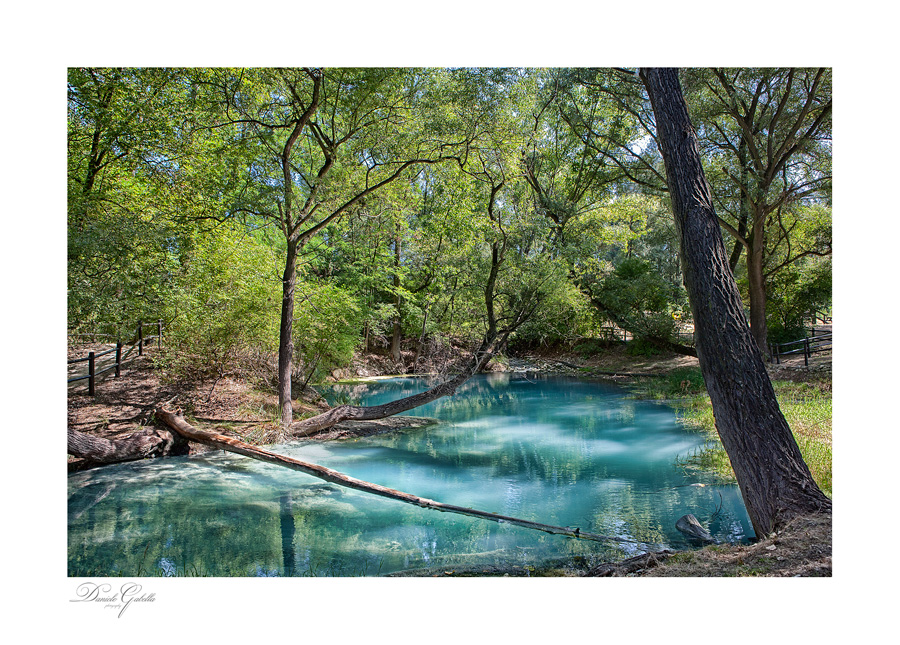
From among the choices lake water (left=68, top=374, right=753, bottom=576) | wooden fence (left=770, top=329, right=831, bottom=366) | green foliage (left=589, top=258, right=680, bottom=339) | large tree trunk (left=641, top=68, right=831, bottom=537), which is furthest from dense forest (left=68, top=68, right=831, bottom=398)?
green foliage (left=589, top=258, right=680, bottom=339)

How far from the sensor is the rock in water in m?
3.82

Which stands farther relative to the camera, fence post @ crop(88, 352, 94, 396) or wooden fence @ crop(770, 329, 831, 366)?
wooden fence @ crop(770, 329, 831, 366)

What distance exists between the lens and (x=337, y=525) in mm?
4465

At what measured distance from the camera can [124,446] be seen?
6.39 metres

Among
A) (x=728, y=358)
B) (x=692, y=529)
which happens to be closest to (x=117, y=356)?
(x=692, y=529)

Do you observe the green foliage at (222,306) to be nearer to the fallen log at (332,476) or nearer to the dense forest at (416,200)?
the dense forest at (416,200)

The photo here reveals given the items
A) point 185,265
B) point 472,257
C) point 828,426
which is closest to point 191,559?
point 185,265

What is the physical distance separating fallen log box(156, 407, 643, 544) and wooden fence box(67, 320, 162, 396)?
1.30 meters

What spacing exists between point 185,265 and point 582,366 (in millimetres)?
15054

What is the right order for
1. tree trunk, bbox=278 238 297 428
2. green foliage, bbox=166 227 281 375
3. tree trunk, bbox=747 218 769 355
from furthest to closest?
tree trunk, bbox=747 218 769 355, green foliage, bbox=166 227 281 375, tree trunk, bbox=278 238 297 428

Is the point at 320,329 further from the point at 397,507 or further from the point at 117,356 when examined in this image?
the point at 397,507
